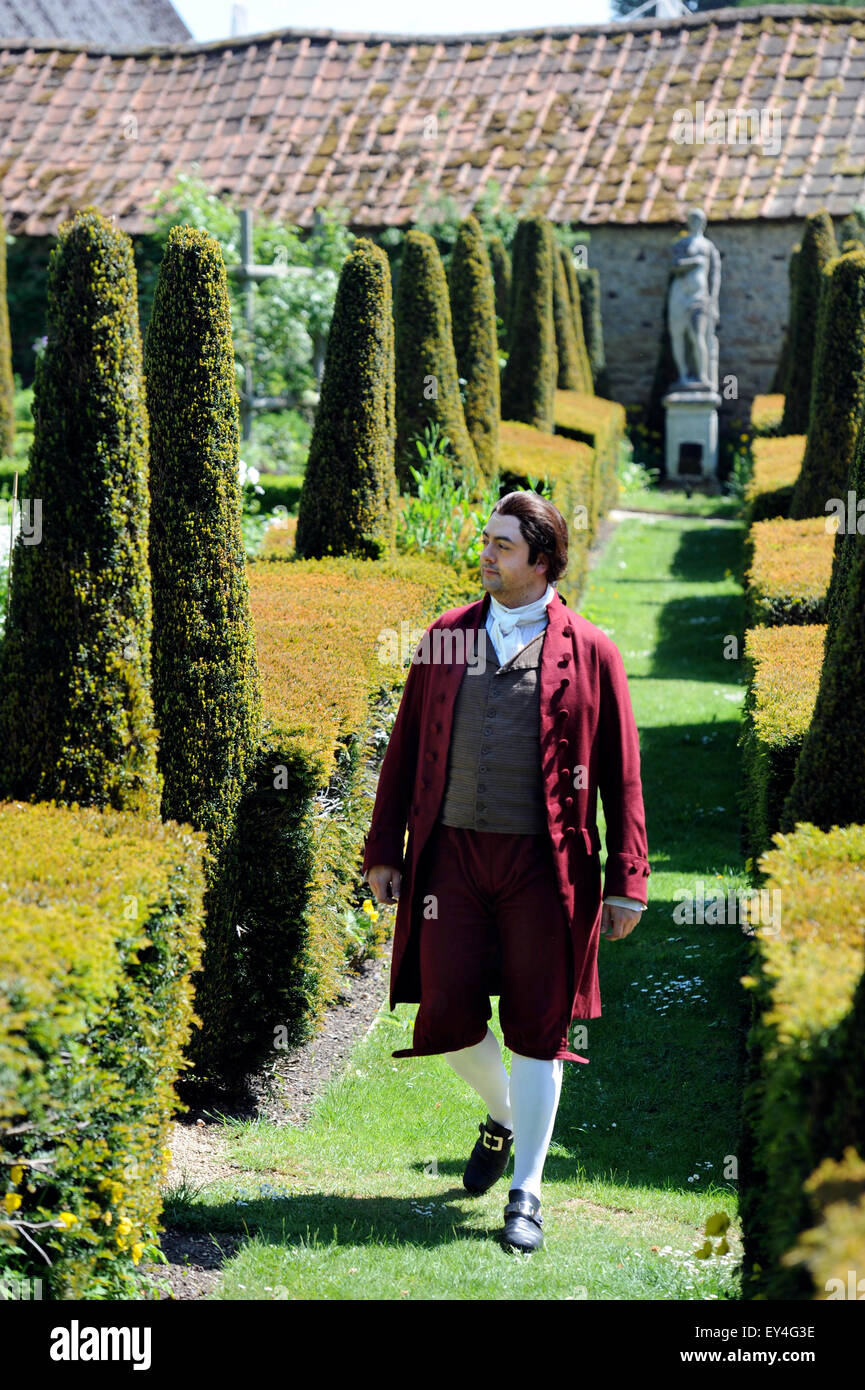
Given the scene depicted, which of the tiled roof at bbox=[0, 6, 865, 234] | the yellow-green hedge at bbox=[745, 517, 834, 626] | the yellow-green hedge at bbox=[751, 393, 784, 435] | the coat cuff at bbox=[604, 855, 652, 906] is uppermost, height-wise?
the tiled roof at bbox=[0, 6, 865, 234]

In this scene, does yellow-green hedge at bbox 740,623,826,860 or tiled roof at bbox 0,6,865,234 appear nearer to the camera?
yellow-green hedge at bbox 740,623,826,860

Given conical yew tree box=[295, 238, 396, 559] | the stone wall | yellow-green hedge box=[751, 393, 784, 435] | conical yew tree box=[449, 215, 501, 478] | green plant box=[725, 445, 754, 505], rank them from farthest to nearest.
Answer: the stone wall, green plant box=[725, 445, 754, 505], yellow-green hedge box=[751, 393, 784, 435], conical yew tree box=[449, 215, 501, 478], conical yew tree box=[295, 238, 396, 559]

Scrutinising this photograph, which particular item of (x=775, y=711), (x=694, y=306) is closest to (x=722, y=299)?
(x=694, y=306)

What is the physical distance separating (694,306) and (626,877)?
701 inches

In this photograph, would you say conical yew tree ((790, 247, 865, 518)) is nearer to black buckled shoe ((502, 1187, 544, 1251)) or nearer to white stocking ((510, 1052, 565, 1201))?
white stocking ((510, 1052, 565, 1201))

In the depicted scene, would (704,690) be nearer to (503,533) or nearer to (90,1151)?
(503,533)

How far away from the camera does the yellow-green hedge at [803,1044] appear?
2.18m

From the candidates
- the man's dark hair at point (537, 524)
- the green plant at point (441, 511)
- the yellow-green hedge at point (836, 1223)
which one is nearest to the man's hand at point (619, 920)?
the man's dark hair at point (537, 524)

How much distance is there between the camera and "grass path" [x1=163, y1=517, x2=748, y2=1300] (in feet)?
11.9

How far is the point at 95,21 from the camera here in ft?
105

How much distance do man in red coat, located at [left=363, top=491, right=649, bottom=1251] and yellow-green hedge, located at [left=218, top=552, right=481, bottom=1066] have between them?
803 mm

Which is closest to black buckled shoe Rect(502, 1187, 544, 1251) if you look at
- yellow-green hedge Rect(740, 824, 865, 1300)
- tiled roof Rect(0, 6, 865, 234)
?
yellow-green hedge Rect(740, 824, 865, 1300)

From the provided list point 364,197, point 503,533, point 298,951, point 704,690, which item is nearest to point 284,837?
point 298,951
